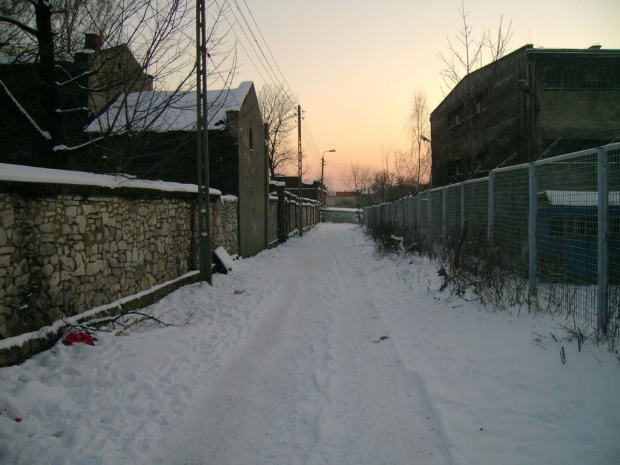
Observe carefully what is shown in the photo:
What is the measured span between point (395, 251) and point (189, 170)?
789cm

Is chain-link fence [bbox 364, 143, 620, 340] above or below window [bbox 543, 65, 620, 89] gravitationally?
below

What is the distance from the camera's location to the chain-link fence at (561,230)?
4039mm

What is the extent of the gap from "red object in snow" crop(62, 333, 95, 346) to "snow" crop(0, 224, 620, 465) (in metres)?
0.17

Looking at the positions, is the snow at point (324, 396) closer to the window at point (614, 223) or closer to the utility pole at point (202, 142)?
the window at point (614, 223)

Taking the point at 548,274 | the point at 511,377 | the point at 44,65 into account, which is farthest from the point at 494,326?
the point at 44,65

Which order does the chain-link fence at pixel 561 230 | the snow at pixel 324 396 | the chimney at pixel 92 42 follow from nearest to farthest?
the snow at pixel 324 396 → the chain-link fence at pixel 561 230 → the chimney at pixel 92 42

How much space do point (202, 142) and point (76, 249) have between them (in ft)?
16.5

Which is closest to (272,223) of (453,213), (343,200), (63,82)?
(453,213)

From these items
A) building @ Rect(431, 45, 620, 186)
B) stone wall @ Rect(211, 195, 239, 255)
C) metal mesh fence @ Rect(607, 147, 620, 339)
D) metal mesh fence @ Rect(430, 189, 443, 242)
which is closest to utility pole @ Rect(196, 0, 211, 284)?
stone wall @ Rect(211, 195, 239, 255)

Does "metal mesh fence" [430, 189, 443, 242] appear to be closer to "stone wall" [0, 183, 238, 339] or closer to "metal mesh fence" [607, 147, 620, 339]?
"metal mesh fence" [607, 147, 620, 339]

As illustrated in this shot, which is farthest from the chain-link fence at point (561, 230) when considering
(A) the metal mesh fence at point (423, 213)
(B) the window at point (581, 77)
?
(B) the window at point (581, 77)

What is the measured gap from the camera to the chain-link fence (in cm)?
404

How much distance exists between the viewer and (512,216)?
6.63 m

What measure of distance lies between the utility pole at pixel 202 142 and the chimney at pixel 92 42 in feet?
6.49
